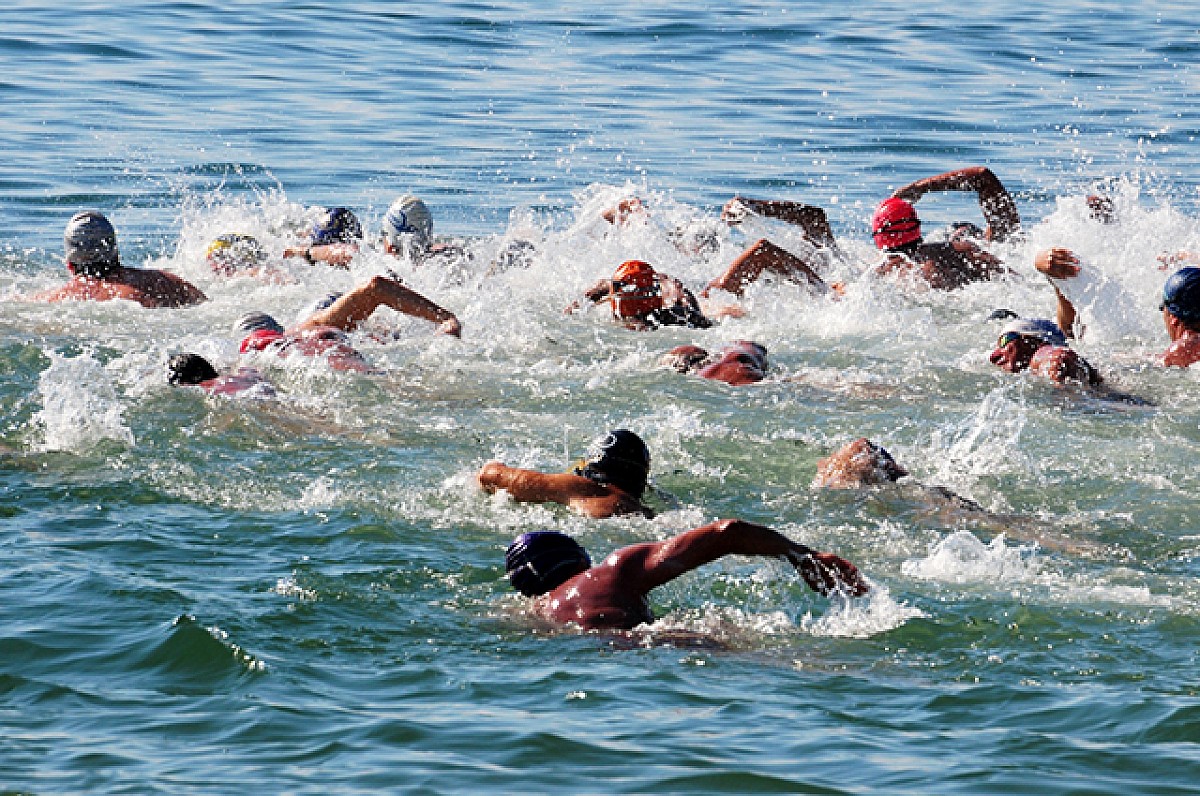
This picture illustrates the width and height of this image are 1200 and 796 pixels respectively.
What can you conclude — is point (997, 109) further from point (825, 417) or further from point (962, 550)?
point (962, 550)

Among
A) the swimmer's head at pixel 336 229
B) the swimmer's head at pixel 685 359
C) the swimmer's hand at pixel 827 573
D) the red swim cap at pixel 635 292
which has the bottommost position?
the swimmer's hand at pixel 827 573

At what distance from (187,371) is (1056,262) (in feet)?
18.4

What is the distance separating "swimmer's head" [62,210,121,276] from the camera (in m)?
13.5

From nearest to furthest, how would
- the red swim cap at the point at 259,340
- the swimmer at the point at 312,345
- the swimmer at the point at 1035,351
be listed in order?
the swimmer at the point at 1035,351 < the swimmer at the point at 312,345 < the red swim cap at the point at 259,340

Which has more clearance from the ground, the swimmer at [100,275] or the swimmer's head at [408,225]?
the swimmer's head at [408,225]

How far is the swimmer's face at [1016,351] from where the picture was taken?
37.9 ft

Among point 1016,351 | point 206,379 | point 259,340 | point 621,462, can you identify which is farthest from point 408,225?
point 621,462

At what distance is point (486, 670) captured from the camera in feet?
22.0

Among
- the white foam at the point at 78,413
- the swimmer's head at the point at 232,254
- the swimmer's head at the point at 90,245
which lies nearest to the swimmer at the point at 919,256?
the swimmer's head at the point at 232,254

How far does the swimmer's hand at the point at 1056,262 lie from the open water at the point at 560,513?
0.76 m

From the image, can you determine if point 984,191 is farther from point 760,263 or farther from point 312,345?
point 312,345

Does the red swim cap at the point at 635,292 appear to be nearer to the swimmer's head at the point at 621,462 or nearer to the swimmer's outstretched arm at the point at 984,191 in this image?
the swimmer's outstretched arm at the point at 984,191

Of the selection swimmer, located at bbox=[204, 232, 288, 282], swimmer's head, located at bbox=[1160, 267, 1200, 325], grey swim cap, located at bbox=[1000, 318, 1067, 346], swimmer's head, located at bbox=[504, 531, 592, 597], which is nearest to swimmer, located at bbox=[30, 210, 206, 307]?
swimmer, located at bbox=[204, 232, 288, 282]

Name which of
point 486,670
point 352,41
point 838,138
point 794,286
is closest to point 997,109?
point 838,138
